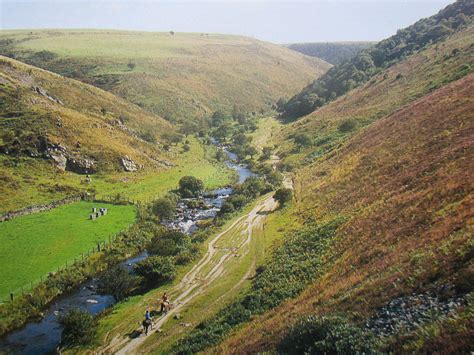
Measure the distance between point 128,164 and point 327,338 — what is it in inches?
3712

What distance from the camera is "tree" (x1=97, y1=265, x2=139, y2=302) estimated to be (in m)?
45.5

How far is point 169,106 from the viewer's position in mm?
199250

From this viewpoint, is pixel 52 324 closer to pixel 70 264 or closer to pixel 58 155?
pixel 70 264

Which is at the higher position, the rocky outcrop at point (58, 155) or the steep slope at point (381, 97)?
the rocky outcrop at point (58, 155)

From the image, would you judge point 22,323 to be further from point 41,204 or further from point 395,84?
point 395,84

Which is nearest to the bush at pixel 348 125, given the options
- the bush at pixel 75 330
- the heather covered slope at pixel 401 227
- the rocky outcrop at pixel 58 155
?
the heather covered slope at pixel 401 227

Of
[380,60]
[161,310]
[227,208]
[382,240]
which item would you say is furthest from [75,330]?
[380,60]

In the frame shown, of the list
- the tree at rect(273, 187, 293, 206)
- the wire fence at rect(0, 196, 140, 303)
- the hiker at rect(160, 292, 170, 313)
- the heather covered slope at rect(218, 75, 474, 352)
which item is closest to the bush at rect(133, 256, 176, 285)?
the hiker at rect(160, 292, 170, 313)

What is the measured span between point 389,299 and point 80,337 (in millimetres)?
29457

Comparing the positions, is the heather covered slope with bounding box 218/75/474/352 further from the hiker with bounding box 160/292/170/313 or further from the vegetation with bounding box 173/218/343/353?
the hiker with bounding box 160/292/170/313

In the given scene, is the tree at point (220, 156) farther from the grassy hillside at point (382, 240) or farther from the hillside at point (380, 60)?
the hillside at point (380, 60)

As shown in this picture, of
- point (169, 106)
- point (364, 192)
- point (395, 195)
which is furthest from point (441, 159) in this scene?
point (169, 106)

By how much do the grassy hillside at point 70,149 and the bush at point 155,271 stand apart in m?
34.8

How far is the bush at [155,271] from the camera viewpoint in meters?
48.8
